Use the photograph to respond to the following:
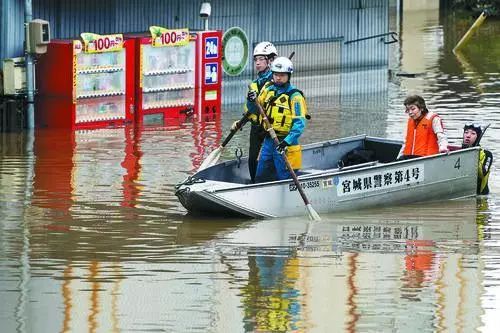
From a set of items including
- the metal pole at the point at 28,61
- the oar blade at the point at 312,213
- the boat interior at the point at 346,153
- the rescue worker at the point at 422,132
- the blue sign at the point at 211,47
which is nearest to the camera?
the oar blade at the point at 312,213

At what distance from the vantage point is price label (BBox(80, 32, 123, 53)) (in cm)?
2473

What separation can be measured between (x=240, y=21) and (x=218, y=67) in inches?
146

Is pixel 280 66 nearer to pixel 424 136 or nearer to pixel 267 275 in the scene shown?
pixel 424 136

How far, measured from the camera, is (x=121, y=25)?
2820 cm

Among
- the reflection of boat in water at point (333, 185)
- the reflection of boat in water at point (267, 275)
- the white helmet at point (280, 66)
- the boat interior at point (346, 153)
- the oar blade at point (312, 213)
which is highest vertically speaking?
the white helmet at point (280, 66)

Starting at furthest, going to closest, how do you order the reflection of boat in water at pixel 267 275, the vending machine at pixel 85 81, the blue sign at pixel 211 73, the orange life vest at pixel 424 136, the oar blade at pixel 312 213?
the blue sign at pixel 211 73, the vending machine at pixel 85 81, the orange life vest at pixel 424 136, the oar blade at pixel 312 213, the reflection of boat in water at pixel 267 275

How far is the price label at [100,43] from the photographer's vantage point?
24734mm

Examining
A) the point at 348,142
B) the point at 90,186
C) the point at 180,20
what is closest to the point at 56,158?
the point at 90,186

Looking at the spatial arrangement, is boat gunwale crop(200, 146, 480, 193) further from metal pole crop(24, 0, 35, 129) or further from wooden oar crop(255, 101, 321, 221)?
metal pole crop(24, 0, 35, 129)

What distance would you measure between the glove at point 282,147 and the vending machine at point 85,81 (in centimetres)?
781

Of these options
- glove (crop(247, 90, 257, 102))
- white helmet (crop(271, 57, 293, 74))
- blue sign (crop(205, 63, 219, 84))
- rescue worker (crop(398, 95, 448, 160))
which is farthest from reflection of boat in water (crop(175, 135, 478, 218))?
blue sign (crop(205, 63, 219, 84))

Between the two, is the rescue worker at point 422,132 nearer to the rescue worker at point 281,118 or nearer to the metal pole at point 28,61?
the rescue worker at point 281,118

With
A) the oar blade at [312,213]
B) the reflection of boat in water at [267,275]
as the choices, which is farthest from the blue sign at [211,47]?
the oar blade at [312,213]

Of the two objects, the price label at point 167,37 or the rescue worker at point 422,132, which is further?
the price label at point 167,37
